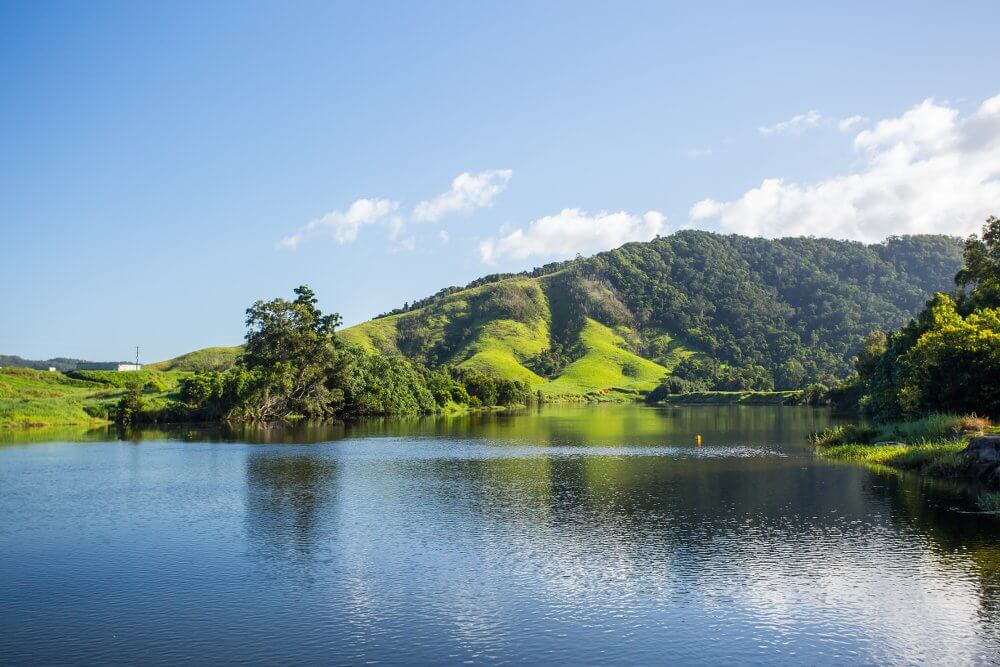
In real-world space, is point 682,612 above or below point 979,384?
below

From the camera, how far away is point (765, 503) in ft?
133

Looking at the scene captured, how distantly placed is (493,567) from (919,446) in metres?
39.8

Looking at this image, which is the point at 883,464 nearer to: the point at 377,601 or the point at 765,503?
the point at 765,503

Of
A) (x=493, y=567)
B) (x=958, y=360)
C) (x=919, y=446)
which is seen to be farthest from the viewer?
(x=958, y=360)

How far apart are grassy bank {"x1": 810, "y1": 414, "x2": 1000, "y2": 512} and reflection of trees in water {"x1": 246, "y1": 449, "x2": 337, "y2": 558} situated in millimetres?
32260

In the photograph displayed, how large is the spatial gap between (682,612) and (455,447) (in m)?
53.0

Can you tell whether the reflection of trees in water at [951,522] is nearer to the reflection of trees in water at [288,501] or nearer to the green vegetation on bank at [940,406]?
the green vegetation on bank at [940,406]

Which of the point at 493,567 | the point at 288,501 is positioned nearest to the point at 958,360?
the point at 493,567

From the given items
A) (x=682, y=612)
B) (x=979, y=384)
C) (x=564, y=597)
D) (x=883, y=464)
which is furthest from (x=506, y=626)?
(x=979, y=384)

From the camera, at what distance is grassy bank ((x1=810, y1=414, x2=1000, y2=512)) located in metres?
47.2

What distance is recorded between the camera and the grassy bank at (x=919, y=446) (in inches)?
1860

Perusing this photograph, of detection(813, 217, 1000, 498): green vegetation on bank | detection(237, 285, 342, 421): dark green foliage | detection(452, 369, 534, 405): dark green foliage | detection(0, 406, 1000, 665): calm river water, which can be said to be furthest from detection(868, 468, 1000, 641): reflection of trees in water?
detection(452, 369, 534, 405): dark green foliage

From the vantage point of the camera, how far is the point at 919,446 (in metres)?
54.0

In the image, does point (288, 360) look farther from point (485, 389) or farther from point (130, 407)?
point (485, 389)
